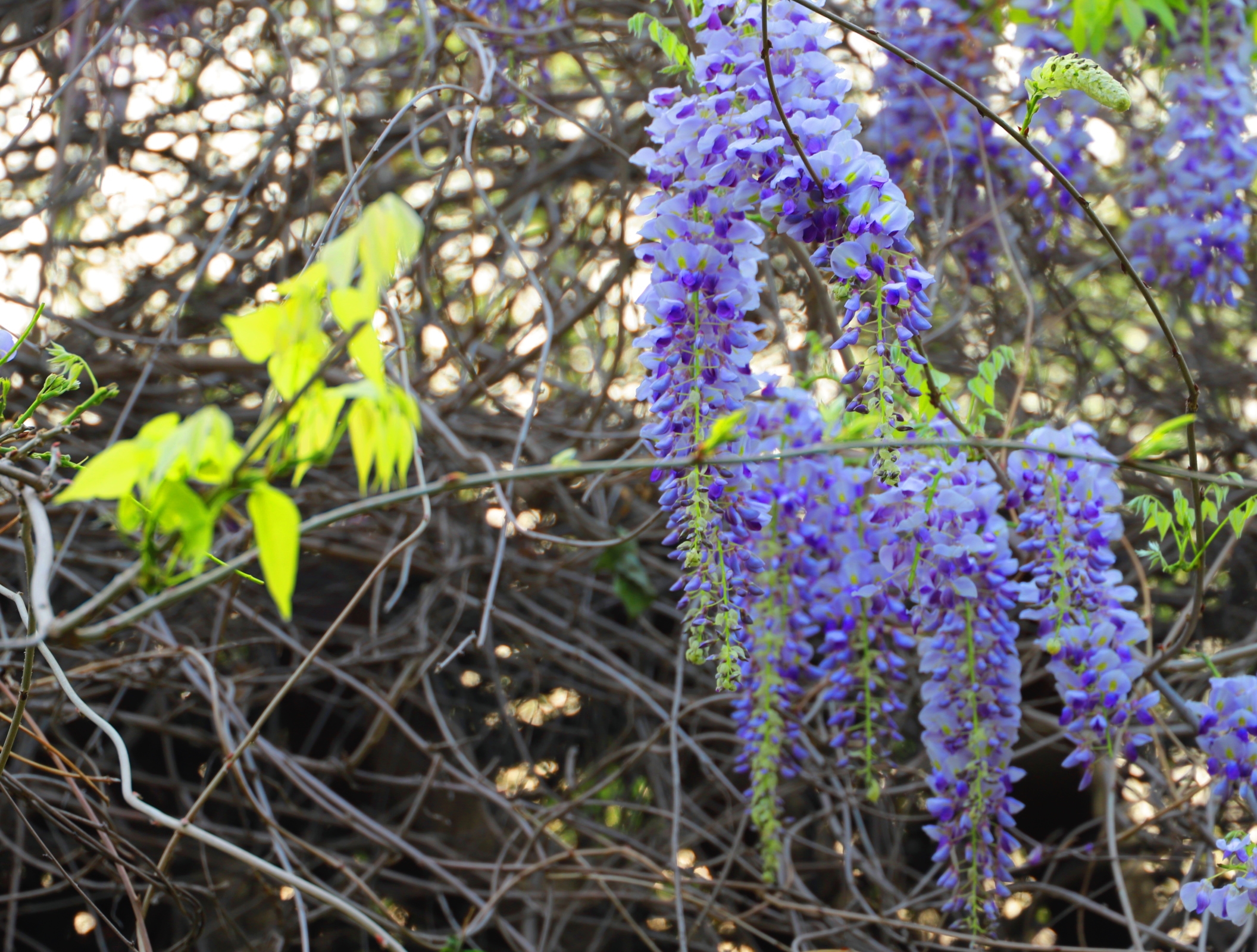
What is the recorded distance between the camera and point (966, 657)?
1071mm

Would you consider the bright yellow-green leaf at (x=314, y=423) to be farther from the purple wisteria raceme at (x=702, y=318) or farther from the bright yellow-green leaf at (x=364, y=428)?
the purple wisteria raceme at (x=702, y=318)

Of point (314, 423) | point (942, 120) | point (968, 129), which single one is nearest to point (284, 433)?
point (314, 423)

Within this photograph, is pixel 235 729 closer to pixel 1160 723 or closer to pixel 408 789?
pixel 408 789

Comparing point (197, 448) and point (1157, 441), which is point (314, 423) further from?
point (1157, 441)

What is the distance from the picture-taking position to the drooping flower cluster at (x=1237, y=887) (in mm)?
902

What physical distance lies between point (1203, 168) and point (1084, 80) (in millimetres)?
1378

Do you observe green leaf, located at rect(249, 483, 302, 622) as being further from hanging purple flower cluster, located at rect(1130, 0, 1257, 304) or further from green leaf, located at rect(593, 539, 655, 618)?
hanging purple flower cluster, located at rect(1130, 0, 1257, 304)

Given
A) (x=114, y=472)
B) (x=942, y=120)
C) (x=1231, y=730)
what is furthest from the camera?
(x=942, y=120)

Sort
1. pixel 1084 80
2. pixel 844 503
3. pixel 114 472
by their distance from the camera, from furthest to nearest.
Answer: pixel 844 503 < pixel 1084 80 < pixel 114 472

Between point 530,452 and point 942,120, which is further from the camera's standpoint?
point 530,452

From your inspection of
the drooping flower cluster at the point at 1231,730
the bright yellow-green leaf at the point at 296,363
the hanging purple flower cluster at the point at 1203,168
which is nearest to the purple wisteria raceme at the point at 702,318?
the bright yellow-green leaf at the point at 296,363

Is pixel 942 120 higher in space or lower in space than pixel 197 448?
higher

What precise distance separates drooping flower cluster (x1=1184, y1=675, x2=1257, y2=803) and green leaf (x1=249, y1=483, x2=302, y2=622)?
104 cm

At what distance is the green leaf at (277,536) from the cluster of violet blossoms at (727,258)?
48 cm
